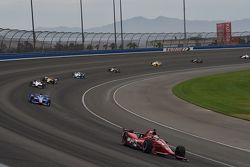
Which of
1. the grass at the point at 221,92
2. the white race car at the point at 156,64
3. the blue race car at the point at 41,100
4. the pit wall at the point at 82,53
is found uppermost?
the pit wall at the point at 82,53

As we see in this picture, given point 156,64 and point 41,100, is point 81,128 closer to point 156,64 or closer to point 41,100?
point 41,100

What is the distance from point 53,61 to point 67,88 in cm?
1668

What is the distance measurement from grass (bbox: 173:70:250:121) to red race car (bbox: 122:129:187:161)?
32.8 ft

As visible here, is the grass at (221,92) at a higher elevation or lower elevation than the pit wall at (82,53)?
lower

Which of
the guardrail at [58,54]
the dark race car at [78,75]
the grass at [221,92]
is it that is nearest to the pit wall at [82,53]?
the guardrail at [58,54]

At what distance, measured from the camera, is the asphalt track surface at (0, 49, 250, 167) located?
615 inches

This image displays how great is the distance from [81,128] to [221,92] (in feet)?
70.4

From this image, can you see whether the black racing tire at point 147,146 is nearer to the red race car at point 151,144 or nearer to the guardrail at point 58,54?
the red race car at point 151,144

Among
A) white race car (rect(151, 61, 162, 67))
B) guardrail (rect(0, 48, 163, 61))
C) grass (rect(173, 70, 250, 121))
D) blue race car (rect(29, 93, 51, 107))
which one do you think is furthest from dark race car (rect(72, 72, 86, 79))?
blue race car (rect(29, 93, 51, 107))

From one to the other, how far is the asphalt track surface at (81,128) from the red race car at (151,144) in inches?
11.3

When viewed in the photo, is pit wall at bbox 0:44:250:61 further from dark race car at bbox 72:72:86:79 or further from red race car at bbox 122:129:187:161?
red race car at bbox 122:129:187:161

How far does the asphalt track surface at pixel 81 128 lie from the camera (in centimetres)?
1561

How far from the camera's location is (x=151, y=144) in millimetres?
17094

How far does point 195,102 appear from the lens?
3312 centimetres
